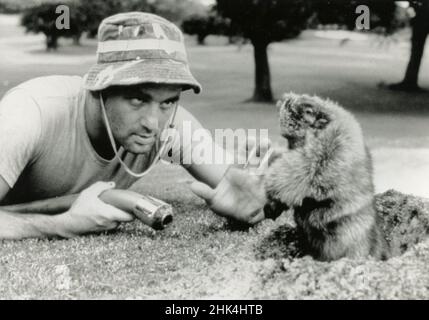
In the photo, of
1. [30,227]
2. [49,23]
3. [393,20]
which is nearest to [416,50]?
[393,20]

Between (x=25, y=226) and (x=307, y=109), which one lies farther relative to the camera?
(x=25, y=226)

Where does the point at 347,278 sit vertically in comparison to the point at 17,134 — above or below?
below

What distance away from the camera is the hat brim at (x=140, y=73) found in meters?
1.40

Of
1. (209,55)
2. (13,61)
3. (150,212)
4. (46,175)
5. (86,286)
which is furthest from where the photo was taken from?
(209,55)

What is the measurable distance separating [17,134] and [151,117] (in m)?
0.36

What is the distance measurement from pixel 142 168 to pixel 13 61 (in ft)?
1.65

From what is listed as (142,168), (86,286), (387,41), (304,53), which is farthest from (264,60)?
(86,286)

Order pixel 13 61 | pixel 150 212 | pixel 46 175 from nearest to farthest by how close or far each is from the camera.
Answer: pixel 150 212 → pixel 46 175 → pixel 13 61

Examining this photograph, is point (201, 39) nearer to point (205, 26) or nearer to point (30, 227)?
point (205, 26)

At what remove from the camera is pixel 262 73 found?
1.89 meters

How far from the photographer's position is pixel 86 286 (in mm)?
1196

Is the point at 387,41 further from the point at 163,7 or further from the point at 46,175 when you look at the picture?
the point at 46,175

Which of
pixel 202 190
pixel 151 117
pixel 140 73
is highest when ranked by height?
pixel 140 73

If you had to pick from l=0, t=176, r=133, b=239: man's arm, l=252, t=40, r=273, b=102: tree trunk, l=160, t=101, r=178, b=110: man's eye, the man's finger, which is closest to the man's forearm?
l=0, t=176, r=133, b=239: man's arm
